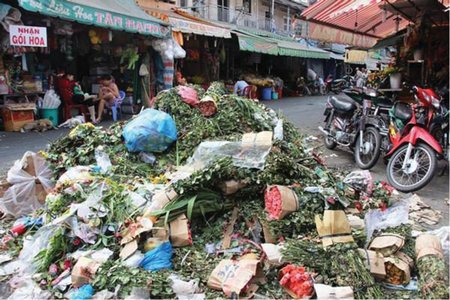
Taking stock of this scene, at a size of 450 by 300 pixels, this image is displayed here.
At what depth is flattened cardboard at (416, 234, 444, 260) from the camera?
3.09m

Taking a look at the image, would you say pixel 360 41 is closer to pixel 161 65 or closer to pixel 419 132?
pixel 161 65

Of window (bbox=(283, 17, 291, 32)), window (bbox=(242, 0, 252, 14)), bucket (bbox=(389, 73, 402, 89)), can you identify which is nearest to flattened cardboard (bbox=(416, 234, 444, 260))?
bucket (bbox=(389, 73, 402, 89))

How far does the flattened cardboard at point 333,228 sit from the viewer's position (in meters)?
3.16

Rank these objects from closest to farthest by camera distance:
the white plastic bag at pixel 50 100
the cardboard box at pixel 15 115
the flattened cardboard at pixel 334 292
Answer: the flattened cardboard at pixel 334 292 < the cardboard box at pixel 15 115 < the white plastic bag at pixel 50 100

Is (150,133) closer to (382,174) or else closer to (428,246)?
(428,246)

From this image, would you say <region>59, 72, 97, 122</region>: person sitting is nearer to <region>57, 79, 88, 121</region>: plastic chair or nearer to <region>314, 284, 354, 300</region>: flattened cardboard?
<region>57, 79, 88, 121</region>: plastic chair

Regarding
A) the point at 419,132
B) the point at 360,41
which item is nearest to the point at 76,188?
the point at 419,132

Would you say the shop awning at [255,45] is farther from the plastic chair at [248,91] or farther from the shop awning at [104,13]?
the shop awning at [104,13]

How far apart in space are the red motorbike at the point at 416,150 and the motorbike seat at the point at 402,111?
0.04ft

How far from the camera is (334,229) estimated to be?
319 cm

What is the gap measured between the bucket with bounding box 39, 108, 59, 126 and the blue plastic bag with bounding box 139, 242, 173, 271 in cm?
722

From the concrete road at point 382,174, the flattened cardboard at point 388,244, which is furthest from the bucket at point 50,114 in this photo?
the flattened cardboard at point 388,244

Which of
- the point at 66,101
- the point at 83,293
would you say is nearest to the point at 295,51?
the point at 66,101

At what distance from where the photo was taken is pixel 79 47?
10727mm
